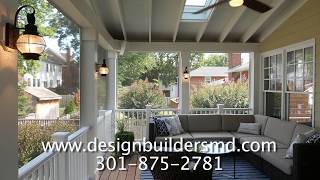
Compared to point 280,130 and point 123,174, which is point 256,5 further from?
point 123,174

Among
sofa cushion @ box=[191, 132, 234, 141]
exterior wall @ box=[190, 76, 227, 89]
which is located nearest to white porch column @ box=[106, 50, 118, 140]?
sofa cushion @ box=[191, 132, 234, 141]

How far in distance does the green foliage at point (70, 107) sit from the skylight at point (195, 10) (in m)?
3.39

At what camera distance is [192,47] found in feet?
26.4

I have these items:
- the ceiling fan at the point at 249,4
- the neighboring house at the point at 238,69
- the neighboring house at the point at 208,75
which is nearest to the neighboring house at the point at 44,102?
the ceiling fan at the point at 249,4

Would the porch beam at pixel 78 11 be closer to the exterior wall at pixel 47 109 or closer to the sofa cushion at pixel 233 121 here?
the exterior wall at pixel 47 109

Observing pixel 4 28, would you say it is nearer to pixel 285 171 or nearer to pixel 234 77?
pixel 285 171

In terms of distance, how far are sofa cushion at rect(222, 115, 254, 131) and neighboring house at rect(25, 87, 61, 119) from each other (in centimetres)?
484

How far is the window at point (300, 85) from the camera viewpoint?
Answer: 5.88 m

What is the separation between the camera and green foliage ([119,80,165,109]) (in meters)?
10.2

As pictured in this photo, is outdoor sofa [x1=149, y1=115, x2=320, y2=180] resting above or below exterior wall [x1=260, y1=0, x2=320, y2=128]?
below

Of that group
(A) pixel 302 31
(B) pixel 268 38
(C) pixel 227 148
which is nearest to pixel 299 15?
(A) pixel 302 31

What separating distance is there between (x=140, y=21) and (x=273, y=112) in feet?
12.6

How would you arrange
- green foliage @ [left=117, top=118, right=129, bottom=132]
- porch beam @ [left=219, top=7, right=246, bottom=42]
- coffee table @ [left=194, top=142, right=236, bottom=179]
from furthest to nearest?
green foliage @ [left=117, top=118, right=129, bottom=132], porch beam @ [left=219, top=7, right=246, bottom=42], coffee table @ [left=194, top=142, right=236, bottom=179]

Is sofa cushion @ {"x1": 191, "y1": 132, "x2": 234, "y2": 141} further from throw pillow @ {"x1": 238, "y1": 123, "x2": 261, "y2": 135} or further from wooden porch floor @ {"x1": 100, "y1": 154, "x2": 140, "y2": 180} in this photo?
wooden porch floor @ {"x1": 100, "y1": 154, "x2": 140, "y2": 180}
